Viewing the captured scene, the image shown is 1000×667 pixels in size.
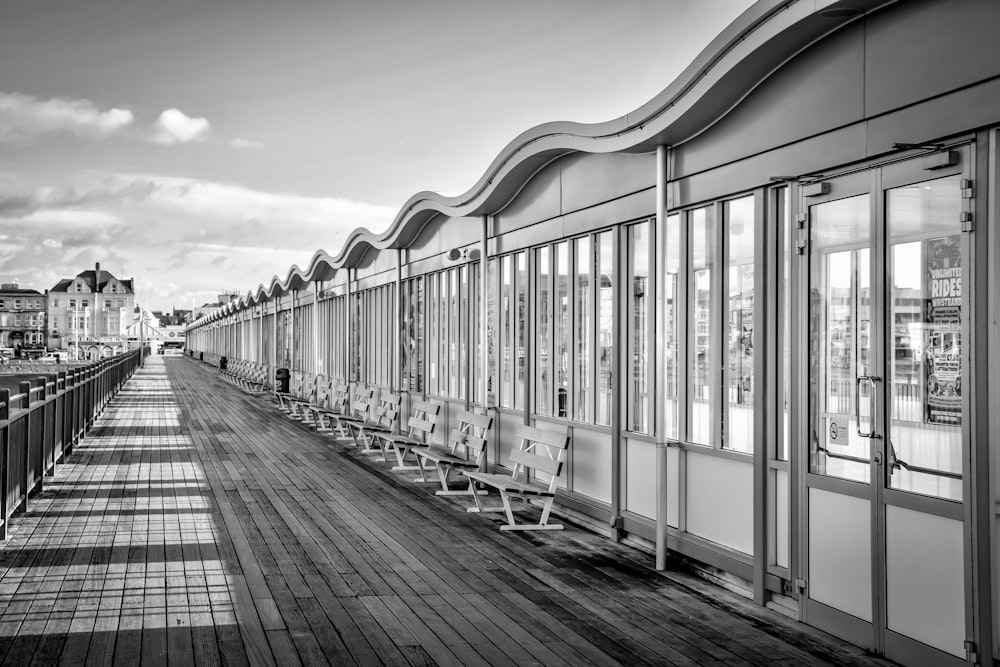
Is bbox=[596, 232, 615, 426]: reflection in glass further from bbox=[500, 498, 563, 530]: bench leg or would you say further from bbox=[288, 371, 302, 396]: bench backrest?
bbox=[288, 371, 302, 396]: bench backrest

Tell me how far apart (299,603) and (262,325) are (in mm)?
29262

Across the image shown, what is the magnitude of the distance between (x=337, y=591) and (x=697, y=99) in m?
3.86

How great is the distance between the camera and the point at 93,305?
133 m

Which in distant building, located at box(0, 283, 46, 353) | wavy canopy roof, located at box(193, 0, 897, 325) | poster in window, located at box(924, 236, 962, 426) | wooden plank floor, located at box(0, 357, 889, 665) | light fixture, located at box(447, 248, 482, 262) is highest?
distant building, located at box(0, 283, 46, 353)

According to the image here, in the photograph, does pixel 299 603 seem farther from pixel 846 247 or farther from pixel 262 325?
pixel 262 325

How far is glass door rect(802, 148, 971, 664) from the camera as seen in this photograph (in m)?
4.22

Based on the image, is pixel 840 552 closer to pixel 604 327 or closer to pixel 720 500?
pixel 720 500

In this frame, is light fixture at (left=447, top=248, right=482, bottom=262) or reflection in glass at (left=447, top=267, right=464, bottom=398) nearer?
light fixture at (left=447, top=248, right=482, bottom=262)

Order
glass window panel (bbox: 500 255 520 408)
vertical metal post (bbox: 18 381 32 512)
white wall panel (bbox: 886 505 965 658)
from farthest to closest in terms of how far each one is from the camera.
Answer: glass window panel (bbox: 500 255 520 408) → vertical metal post (bbox: 18 381 32 512) → white wall panel (bbox: 886 505 965 658)

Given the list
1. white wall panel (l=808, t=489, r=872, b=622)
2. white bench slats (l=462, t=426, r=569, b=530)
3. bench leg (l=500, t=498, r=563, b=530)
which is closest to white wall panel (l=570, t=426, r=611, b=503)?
white bench slats (l=462, t=426, r=569, b=530)

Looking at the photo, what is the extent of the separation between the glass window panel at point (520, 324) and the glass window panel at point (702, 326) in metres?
3.19

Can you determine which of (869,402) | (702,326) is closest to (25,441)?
(702,326)

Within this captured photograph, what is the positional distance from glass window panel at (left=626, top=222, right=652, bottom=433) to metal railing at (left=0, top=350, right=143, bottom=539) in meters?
4.79

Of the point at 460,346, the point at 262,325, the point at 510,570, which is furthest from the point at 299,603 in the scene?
the point at 262,325
